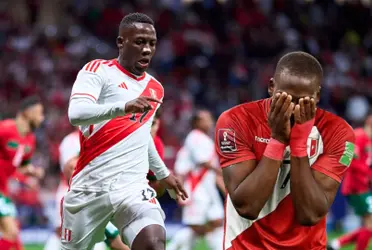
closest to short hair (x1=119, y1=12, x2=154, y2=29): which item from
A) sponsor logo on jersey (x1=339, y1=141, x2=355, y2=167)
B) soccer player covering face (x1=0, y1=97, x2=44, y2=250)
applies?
sponsor logo on jersey (x1=339, y1=141, x2=355, y2=167)

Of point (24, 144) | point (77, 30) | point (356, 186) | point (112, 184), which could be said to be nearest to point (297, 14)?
point (77, 30)

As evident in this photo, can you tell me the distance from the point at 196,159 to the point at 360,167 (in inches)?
86.7

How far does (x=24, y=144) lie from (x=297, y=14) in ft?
43.6

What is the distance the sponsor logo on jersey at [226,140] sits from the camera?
3387 mm

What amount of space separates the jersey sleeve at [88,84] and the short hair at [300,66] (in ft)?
6.10

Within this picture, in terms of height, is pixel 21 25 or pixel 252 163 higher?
pixel 252 163

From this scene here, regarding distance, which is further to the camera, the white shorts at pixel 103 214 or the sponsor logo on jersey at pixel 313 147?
the white shorts at pixel 103 214

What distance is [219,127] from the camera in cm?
344

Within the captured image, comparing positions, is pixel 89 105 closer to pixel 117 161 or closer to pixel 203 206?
pixel 117 161

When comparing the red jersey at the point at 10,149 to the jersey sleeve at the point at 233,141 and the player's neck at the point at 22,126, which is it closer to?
the player's neck at the point at 22,126

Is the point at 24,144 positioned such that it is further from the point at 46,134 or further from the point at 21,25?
the point at 21,25

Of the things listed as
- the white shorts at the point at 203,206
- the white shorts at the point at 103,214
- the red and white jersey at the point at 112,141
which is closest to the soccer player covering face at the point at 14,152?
the white shorts at the point at 203,206

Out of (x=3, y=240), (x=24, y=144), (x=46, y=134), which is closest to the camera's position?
(x=3, y=240)

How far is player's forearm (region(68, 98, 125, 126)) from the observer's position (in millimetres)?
4535
